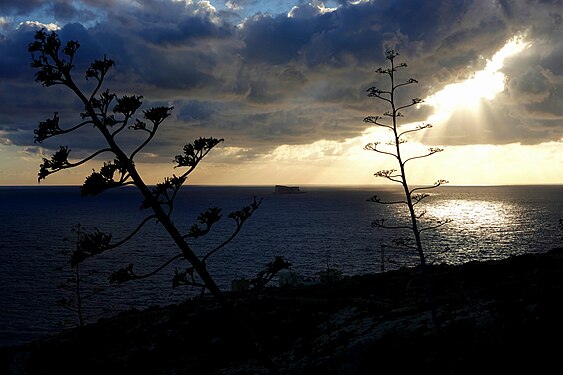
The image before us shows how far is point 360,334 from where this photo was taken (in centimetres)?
2031

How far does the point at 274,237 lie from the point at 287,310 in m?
115

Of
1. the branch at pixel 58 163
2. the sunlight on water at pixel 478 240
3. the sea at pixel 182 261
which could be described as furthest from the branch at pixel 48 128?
the sunlight on water at pixel 478 240

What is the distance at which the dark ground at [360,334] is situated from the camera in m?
14.5

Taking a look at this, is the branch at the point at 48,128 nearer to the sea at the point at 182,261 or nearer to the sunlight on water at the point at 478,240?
the sea at the point at 182,261

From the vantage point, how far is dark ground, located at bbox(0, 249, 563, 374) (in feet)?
47.5

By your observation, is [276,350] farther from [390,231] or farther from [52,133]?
[390,231]

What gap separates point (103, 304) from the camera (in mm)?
68250

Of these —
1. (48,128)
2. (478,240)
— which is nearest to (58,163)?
(48,128)

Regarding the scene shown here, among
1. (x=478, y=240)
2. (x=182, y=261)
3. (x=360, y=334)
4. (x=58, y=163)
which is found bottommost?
(x=182, y=261)

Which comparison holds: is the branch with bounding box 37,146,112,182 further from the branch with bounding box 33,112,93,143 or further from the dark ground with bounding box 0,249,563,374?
the dark ground with bounding box 0,249,563,374

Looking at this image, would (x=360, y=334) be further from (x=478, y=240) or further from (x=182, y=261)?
(x=478, y=240)

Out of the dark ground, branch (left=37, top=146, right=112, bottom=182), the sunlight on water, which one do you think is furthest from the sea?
branch (left=37, top=146, right=112, bottom=182)

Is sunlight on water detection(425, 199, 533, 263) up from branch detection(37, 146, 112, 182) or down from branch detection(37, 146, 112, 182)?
down

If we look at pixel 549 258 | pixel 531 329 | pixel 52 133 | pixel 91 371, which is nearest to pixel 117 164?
pixel 52 133
